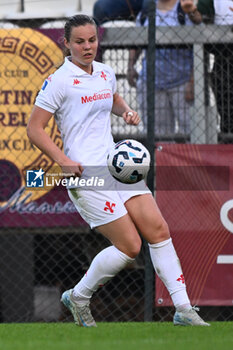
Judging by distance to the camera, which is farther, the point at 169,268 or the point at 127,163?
the point at 169,268

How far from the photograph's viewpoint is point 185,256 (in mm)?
7602

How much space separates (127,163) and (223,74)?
260cm

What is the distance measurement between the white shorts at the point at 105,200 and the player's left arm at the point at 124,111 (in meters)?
0.43

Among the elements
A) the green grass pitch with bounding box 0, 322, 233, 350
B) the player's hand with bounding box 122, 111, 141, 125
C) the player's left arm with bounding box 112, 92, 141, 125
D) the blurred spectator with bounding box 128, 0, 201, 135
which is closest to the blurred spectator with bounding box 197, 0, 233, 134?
the blurred spectator with bounding box 128, 0, 201, 135

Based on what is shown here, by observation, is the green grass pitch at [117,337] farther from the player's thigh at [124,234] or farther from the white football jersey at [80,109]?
the white football jersey at [80,109]

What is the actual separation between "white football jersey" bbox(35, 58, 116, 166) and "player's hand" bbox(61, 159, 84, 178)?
0.19 m

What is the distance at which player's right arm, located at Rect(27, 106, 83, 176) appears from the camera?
572 cm

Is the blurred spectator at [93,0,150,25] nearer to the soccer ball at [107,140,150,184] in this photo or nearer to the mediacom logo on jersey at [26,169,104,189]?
the mediacom logo on jersey at [26,169,104,189]

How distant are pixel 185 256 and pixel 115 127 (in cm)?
144

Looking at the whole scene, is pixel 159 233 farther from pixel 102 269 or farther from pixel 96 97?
pixel 96 97

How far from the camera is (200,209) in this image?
7609 mm

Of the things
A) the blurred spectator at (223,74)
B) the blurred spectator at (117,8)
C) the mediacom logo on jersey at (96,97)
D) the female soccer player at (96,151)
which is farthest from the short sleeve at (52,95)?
the blurred spectator at (117,8)

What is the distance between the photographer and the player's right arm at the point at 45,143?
5.72 metres

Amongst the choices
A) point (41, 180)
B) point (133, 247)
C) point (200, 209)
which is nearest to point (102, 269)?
point (133, 247)
